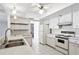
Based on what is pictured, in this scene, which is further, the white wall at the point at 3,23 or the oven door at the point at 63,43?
the oven door at the point at 63,43

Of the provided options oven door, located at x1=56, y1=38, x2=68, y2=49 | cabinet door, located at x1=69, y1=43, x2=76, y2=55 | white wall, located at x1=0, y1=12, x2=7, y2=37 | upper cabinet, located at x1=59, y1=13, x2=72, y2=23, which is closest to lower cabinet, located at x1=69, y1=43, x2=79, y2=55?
cabinet door, located at x1=69, y1=43, x2=76, y2=55

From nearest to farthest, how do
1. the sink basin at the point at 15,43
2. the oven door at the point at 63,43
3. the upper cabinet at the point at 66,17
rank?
the sink basin at the point at 15,43
the oven door at the point at 63,43
the upper cabinet at the point at 66,17

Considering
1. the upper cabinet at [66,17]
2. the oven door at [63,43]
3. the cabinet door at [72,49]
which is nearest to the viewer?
the cabinet door at [72,49]

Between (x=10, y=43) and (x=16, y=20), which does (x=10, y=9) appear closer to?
(x=16, y=20)

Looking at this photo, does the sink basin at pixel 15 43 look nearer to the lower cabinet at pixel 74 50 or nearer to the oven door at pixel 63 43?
the lower cabinet at pixel 74 50

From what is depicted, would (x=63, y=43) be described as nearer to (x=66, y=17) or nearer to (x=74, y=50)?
(x=74, y=50)

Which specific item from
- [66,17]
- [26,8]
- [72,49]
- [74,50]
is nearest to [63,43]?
[72,49]

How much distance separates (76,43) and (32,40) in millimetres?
1149

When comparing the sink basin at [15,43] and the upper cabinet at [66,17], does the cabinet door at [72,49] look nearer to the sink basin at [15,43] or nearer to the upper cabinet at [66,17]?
the upper cabinet at [66,17]

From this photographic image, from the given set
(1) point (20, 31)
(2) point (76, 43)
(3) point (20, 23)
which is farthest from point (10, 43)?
(2) point (76, 43)

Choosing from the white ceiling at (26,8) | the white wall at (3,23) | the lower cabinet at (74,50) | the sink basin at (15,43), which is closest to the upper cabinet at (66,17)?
the lower cabinet at (74,50)

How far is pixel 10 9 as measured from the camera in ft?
5.75

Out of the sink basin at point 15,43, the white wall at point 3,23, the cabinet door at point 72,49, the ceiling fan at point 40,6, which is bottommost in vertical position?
the cabinet door at point 72,49

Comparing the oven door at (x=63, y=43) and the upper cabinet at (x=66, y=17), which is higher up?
the upper cabinet at (x=66, y=17)
